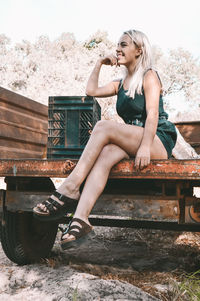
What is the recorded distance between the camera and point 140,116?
2688 millimetres

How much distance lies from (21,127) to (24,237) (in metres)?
2.47

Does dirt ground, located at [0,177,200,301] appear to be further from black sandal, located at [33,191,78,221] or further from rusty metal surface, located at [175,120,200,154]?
rusty metal surface, located at [175,120,200,154]

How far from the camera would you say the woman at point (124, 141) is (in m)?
2.16

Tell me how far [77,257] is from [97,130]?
63.1 inches

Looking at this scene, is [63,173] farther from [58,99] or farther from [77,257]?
[58,99]

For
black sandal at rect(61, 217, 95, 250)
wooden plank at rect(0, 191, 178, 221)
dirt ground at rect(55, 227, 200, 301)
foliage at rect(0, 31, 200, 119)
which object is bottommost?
dirt ground at rect(55, 227, 200, 301)

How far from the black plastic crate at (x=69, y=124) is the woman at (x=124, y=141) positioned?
7.73ft

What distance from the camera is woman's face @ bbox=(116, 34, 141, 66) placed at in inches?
104

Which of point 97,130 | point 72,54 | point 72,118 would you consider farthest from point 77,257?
point 72,54

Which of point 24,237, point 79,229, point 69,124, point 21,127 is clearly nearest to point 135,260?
point 24,237

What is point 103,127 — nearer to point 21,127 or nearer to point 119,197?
point 119,197

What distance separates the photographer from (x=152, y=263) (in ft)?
10.7

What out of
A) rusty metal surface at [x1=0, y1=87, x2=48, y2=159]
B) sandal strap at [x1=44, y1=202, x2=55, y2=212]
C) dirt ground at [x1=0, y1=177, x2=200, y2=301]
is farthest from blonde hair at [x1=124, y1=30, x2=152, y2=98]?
rusty metal surface at [x1=0, y1=87, x2=48, y2=159]

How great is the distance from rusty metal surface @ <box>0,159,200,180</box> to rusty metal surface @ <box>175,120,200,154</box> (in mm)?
3836
